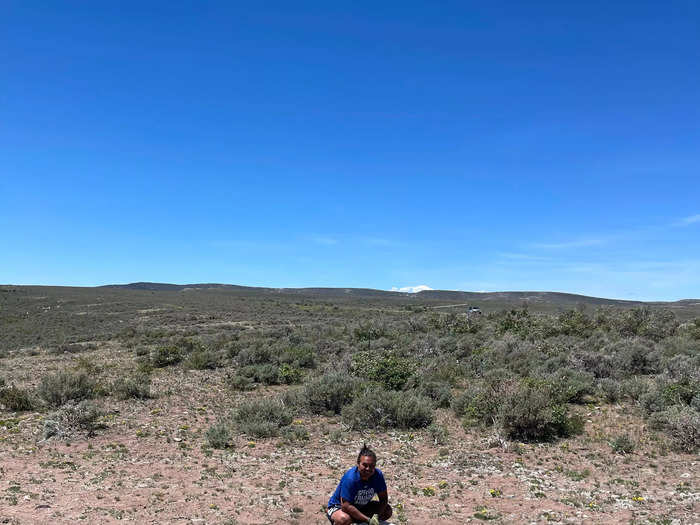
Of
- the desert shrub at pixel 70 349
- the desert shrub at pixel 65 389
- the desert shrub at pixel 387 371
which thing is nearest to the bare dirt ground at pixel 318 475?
the desert shrub at pixel 65 389

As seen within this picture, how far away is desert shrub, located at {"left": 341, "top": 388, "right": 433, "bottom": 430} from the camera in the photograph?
1096 centimetres

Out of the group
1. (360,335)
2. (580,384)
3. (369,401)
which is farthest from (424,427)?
(360,335)

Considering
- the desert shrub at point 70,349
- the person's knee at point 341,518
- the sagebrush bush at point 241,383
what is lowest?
the desert shrub at point 70,349

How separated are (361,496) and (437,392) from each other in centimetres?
830

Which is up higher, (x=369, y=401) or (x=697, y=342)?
(x=697, y=342)

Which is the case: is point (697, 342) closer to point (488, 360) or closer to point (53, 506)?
point (488, 360)

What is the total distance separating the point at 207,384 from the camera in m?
15.9

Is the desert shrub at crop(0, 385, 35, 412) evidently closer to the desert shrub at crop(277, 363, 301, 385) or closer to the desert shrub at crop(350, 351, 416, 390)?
the desert shrub at crop(277, 363, 301, 385)

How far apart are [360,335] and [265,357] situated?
6563 mm

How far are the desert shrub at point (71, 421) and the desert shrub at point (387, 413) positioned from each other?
572 cm

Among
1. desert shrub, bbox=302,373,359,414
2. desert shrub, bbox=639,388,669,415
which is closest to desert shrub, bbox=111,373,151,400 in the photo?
desert shrub, bbox=302,373,359,414

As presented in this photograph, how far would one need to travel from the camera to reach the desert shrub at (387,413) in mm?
10961

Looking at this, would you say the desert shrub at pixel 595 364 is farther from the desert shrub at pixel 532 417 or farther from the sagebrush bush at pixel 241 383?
the sagebrush bush at pixel 241 383

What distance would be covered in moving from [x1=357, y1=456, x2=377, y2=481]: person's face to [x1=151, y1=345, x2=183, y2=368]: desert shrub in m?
16.2
